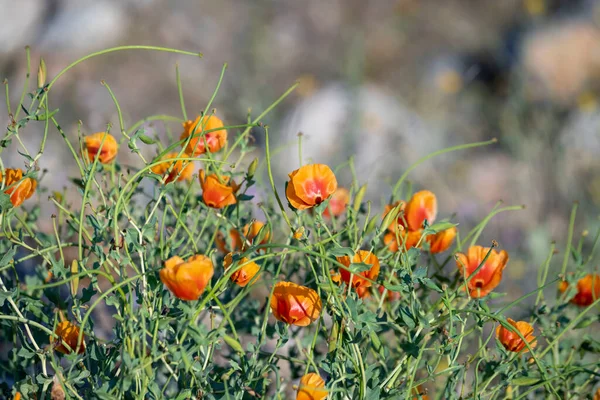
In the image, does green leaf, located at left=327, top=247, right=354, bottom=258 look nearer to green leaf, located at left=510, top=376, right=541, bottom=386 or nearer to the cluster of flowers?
the cluster of flowers

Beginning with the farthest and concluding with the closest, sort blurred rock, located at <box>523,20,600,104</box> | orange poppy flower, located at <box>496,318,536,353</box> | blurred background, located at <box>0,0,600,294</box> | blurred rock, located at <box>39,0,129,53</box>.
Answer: blurred rock, located at <box>39,0,129,53</box>
blurred rock, located at <box>523,20,600,104</box>
blurred background, located at <box>0,0,600,294</box>
orange poppy flower, located at <box>496,318,536,353</box>

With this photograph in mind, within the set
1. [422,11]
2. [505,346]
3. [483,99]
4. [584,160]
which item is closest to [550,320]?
[505,346]

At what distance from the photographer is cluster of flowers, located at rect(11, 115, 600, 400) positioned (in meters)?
Result: 0.52

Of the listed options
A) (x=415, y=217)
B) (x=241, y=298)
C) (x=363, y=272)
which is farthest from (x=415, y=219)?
(x=241, y=298)

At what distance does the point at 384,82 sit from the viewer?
9.32 ft

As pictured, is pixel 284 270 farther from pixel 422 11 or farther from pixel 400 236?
pixel 422 11

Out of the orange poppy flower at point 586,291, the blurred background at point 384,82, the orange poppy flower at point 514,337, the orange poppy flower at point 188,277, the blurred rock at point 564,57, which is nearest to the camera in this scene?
the orange poppy flower at point 188,277

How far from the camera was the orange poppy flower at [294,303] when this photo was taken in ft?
1.86

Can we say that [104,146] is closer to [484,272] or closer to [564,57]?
[484,272]

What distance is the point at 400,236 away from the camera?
645mm

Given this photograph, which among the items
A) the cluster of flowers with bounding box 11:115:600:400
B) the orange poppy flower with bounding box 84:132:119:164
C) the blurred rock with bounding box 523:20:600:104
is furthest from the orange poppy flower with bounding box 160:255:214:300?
the blurred rock with bounding box 523:20:600:104

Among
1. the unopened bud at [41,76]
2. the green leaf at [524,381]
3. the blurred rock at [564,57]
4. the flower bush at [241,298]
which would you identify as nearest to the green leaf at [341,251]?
the flower bush at [241,298]

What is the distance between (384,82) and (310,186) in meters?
2.34

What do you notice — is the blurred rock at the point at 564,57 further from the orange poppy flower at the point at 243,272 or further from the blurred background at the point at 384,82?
the orange poppy flower at the point at 243,272
